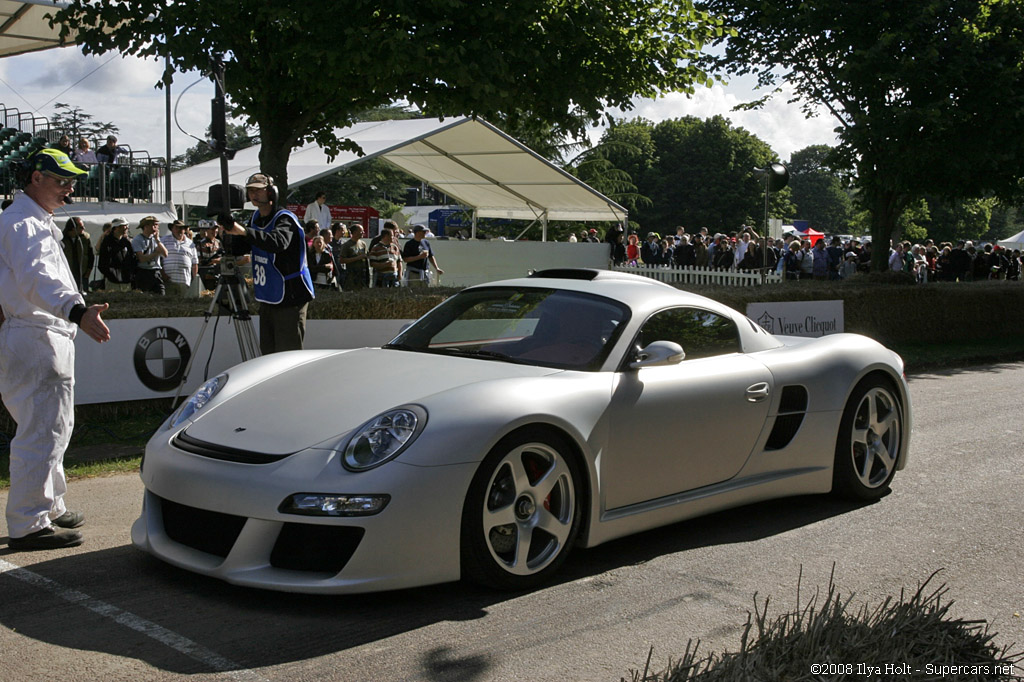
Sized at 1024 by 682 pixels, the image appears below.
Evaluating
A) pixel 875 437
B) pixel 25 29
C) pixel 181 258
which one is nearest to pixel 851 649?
pixel 875 437

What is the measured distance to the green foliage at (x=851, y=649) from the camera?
3.00 metres

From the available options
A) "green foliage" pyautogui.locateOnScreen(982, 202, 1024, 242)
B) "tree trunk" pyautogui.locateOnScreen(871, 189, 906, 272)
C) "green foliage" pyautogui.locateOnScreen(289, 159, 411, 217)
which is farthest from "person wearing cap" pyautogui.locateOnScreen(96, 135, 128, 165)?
"green foliage" pyautogui.locateOnScreen(982, 202, 1024, 242)

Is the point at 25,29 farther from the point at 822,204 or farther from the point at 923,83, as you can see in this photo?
the point at 822,204

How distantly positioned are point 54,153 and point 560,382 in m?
2.79

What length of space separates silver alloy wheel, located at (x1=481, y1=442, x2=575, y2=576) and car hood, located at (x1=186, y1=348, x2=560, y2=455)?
1.45 feet

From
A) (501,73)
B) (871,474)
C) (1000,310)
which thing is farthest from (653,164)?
(871,474)

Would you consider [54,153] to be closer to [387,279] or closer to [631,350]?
[631,350]

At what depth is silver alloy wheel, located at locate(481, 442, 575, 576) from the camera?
14.2ft

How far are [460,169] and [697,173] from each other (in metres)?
64.0

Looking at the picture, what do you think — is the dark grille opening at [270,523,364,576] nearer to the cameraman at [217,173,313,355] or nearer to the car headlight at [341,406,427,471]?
the car headlight at [341,406,427,471]

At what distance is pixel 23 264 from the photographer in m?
4.79

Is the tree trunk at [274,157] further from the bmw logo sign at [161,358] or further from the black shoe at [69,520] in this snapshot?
the black shoe at [69,520]

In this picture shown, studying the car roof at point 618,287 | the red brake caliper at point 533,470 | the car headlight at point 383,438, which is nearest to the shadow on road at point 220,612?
the red brake caliper at point 533,470

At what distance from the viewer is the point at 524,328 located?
211 inches
